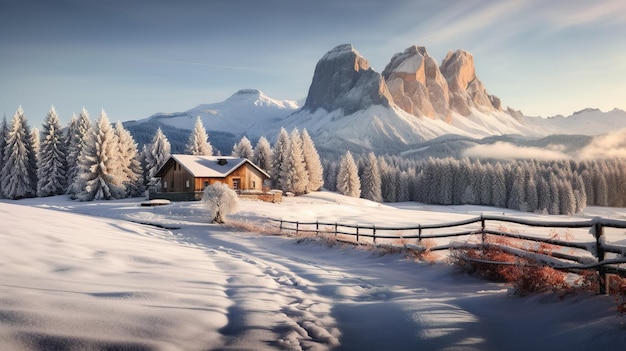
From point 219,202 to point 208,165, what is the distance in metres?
22.1

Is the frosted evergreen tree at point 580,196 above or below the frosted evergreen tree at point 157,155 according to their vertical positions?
below

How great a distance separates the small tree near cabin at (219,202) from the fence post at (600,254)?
1082 inches

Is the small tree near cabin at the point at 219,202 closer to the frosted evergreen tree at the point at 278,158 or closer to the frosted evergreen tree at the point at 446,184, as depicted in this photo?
the frosted evergreen tree at the point at 278,158

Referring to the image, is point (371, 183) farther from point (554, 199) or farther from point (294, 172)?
point (554, 199)

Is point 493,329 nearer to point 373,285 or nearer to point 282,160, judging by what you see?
point 373,285

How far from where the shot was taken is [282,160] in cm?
6569

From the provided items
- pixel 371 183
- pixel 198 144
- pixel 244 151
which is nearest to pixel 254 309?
pixel 198 144

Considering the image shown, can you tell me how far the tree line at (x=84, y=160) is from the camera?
46.6m

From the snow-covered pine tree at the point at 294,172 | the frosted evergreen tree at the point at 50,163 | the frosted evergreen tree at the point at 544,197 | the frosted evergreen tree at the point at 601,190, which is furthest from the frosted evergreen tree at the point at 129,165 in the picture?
the frosted evergreen tree at the point at 601,190

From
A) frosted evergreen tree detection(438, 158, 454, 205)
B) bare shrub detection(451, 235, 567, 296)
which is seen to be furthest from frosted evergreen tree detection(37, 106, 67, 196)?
frosted evergreen tree detection(438, 158, 454, 205)

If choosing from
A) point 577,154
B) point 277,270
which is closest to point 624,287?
point 277,270

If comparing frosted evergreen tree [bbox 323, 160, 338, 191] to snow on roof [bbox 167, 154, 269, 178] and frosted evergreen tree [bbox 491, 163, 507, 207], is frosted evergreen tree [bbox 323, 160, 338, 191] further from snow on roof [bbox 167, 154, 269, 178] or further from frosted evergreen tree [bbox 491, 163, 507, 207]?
snow on roof [bbox 167, 154, 269, 178]

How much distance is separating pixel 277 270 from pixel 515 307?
6.44m

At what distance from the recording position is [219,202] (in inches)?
1195
